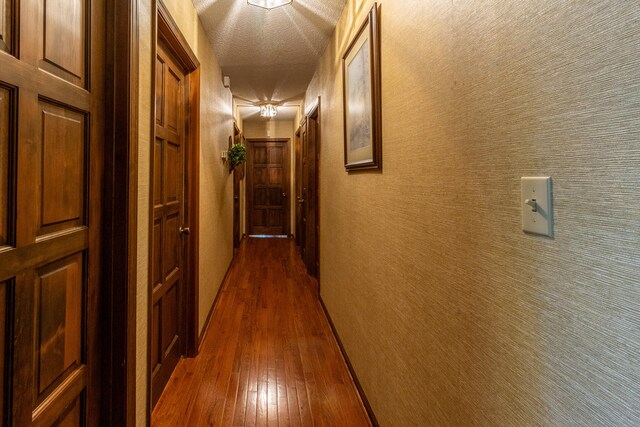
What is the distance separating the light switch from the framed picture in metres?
0.90

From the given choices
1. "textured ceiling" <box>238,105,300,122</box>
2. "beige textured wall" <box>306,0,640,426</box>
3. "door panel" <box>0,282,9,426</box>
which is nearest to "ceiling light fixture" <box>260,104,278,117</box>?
"textured ceiling" <box>238,105,300,122</box>

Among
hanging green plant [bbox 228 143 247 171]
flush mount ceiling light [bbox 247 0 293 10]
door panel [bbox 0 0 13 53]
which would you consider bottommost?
door panel [bbox 0 0 13 53]

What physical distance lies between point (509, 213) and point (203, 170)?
2.23m

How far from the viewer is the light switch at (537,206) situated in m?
0.60

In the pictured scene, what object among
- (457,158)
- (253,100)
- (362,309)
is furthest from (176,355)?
(253,100)

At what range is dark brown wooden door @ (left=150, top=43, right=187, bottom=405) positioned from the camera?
1744 mm

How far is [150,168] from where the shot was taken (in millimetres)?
1441

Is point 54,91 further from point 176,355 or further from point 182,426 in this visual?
point 176,355

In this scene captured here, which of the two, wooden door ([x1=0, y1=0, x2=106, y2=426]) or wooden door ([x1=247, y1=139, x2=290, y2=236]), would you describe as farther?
wooden door ([x1=247, y1=139, x2=290, y2=236])

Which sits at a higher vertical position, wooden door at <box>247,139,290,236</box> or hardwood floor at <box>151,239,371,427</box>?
wooden door at <box>247,139,290,236</box>

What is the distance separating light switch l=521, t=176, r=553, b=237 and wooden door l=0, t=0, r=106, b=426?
3.73 feet

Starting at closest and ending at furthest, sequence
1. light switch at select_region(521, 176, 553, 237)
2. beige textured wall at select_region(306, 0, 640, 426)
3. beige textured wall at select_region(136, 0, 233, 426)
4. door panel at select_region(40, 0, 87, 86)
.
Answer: beige textured wall at select_region(306, 0, 640, 426)
light switch at select_region(521, 176, 553, 237)
door panel at select_region(40, 0, 87, 86)
beige textured wall at select_region(136, 0, 233, 426)

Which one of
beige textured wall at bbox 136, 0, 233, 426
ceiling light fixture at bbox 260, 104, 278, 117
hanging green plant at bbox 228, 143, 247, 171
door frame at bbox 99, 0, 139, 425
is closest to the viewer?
door frame at bbox 99, 0, 139, 425

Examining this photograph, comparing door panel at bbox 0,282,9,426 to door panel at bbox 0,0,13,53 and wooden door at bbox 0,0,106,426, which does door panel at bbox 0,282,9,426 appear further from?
door panel at bbox 0,0,13,53
